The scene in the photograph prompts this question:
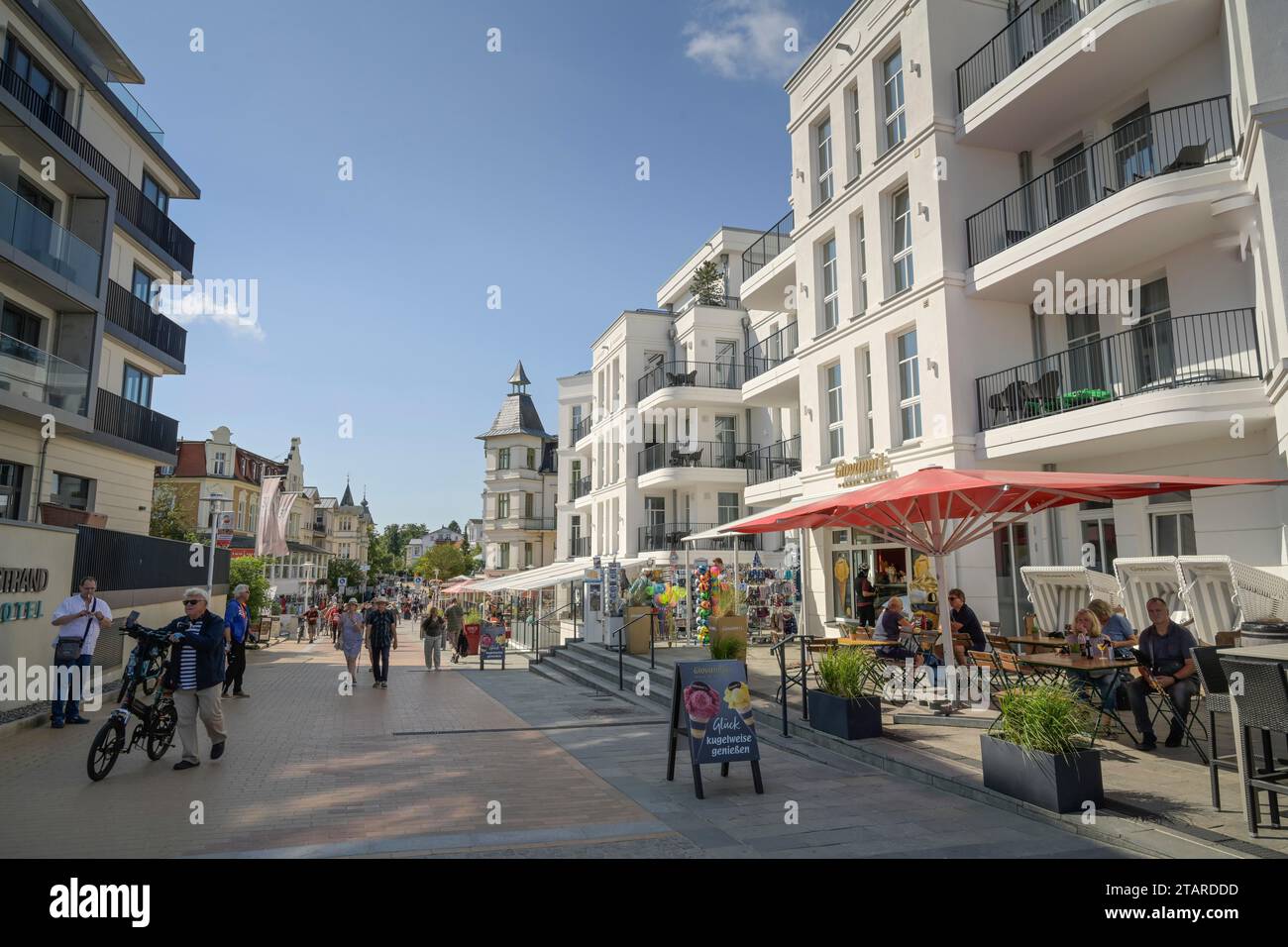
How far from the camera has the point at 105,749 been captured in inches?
294

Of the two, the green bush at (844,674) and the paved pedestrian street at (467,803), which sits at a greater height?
the green bush at (844,674)

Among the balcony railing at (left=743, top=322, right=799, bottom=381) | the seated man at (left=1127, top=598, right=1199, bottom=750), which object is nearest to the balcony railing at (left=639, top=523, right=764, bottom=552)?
the balcony railing at (left=743, top=322, right=799, bottom=381)

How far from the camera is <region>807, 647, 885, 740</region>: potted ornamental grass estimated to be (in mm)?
8227

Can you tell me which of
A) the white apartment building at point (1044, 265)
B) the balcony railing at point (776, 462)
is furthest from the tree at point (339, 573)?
the white apartment building at point (1044, 265)

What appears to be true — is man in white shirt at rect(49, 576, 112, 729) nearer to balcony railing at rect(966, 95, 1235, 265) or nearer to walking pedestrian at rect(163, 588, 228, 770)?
walking pedestrian at rect(163, 588, 228, 770)

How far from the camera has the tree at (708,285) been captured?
30828 mm

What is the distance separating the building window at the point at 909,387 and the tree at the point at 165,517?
102 ft

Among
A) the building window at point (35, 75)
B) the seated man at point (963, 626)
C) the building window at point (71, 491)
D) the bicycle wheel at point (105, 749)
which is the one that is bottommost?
the bicycle wheel at point (105, 749)

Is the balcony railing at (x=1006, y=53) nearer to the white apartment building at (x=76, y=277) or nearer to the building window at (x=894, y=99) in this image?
the building window at (x=894, y=99)

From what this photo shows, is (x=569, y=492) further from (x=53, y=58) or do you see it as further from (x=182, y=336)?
(x=53, y=58)

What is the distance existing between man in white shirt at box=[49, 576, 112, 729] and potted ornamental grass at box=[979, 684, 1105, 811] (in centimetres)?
1144

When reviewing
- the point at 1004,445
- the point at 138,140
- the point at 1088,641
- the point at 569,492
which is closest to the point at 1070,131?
the point at 1004,445
